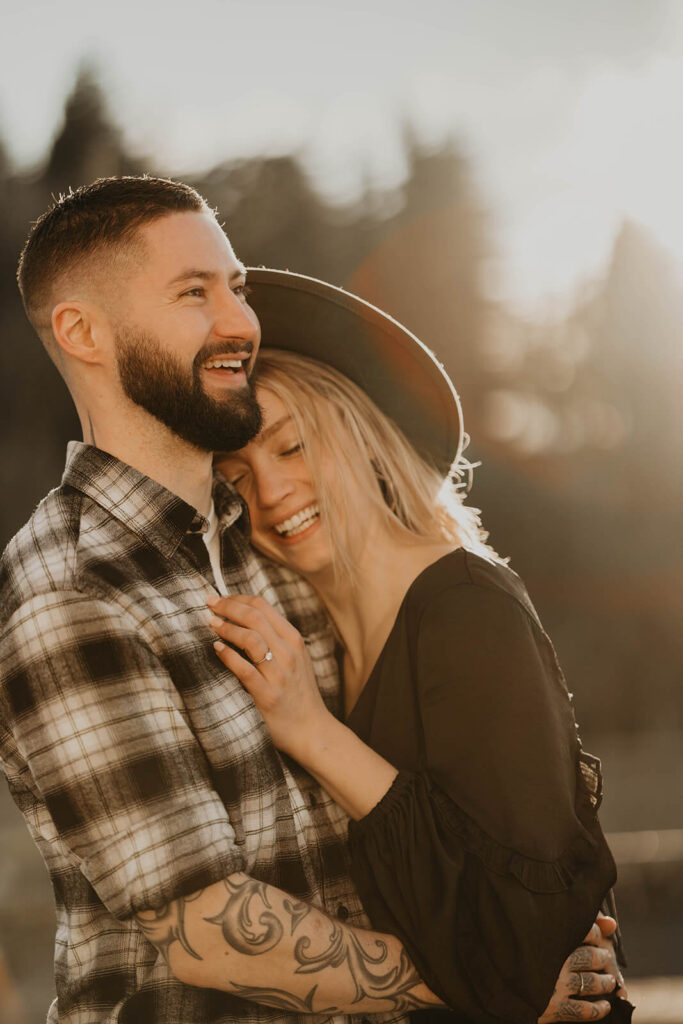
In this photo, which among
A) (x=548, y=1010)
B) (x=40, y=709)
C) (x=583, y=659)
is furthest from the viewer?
(x=583, y=659)

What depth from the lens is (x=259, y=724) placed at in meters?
2.44

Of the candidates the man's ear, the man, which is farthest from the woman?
the man's ear

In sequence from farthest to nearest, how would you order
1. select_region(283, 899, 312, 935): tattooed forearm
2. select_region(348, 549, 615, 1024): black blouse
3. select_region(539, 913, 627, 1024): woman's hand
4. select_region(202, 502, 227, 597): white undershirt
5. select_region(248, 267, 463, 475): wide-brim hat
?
1. select_region(248, 267, 463, 475): wide-brim hat
2. select_region(202, 502, 227, 597): white undershirt
3. select_region(539, 913, 627, 1024): woman's hand
4. select_region(348, 549, 615, 1024): black blouse
5. select_region(283, 899, 312, 935): tattooed forearm

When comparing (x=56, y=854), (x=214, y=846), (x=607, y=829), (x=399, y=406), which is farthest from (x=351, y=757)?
(x=607, y=829)

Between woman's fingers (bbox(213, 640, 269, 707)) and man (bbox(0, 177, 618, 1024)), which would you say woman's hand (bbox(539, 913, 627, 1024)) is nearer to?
man (bbox(0, 177, 618, 1024))

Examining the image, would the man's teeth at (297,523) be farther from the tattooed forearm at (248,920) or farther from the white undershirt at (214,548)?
the tattooed forearm at (248,920)

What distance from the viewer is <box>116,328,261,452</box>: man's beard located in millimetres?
Answer: 2549

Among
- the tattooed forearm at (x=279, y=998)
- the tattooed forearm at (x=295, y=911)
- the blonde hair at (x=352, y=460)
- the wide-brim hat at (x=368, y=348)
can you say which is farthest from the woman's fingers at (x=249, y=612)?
the wide-brim hat at (x=368, y=348)

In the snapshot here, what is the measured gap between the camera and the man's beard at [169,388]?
8.36 feet

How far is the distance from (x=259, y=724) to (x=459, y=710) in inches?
18.8

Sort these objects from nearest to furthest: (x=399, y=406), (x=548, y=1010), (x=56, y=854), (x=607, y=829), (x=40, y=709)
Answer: (x=40, y=709) → (x=56, y=854) → (x=548, y=1010) → (x=399, y=406) → (x=607, y=829)

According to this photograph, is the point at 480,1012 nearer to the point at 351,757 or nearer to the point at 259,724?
the point at 351,757

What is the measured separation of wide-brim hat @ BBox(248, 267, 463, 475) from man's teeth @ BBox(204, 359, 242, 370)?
0.42 meters

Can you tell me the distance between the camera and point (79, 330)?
103 inches
